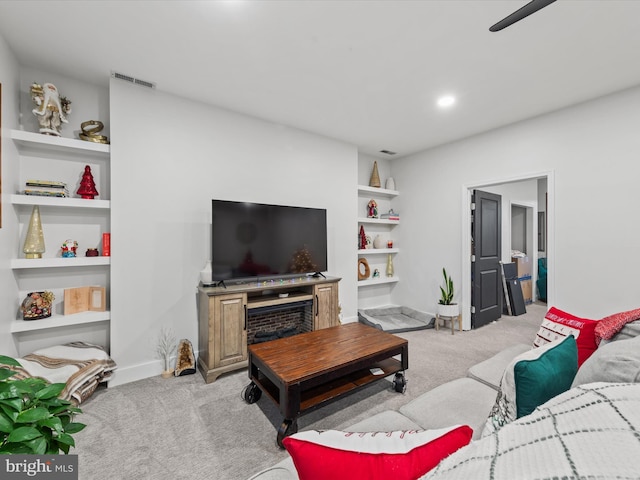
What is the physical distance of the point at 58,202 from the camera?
7.60 ft

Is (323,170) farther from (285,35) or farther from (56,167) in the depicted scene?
(56,167)

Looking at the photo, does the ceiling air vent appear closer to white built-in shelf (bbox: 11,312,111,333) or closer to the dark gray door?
white built-in shelf (bbox: 11,312,111,333)

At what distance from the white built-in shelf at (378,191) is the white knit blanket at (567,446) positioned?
159 inches

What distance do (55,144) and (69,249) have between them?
2.86ft

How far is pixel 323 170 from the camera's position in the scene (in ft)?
12.8

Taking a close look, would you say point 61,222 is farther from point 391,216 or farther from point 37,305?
point 391,216

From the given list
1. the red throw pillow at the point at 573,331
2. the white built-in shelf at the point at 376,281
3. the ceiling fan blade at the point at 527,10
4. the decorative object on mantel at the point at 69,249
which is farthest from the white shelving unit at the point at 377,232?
the decorative object on mantel at the point at 69,249

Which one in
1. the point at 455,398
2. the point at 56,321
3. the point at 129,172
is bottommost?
the point at 455,398

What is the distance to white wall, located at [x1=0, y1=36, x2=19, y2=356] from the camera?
201 cm

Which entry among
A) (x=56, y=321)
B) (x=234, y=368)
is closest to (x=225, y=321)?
(x=234, y=368)

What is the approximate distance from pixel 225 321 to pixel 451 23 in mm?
2890

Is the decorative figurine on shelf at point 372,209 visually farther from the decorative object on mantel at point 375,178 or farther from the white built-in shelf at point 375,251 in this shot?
the white built-in shelf at point 375,251

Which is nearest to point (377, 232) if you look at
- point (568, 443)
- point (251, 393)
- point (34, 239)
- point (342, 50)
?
point (342, 50)

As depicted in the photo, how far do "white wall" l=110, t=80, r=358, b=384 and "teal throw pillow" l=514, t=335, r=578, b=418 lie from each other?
281 centimetres
